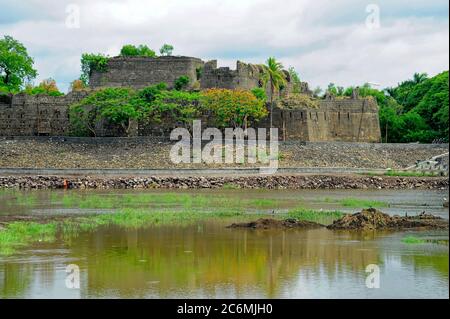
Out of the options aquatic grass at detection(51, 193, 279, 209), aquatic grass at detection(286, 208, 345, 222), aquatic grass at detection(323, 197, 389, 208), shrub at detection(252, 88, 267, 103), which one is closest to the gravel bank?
shrub at detection(252, 88, 267, 103)

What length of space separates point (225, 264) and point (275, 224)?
7745 mm

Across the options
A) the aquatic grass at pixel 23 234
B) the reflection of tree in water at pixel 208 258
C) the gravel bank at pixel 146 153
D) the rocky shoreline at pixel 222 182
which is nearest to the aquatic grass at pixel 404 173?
the rocky shoreline at pixel 222 182

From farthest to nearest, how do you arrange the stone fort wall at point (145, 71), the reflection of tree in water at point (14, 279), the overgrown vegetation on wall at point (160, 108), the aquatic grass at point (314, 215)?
the stone fort wall at point (145, 71) < the overgrown vegetation on wall at point (160, 108) < the aquatic grass at point (314, 215) < the reflection of tree in water at point (14, 279)

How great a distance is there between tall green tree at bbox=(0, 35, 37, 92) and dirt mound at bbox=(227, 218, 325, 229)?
166 ft

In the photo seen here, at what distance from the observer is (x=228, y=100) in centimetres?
6831

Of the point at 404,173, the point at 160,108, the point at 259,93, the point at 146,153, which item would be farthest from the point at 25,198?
the point at 259,93

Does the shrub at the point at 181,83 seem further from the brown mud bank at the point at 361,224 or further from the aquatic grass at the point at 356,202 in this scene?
the brown mud bank at the point at 361,224

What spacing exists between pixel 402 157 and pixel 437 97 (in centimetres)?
1418

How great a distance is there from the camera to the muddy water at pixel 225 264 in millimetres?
21031

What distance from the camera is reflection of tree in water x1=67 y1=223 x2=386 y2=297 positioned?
71.3 ft

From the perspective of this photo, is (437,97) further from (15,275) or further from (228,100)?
(15,275)

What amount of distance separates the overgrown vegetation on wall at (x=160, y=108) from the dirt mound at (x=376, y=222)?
3541 cm
